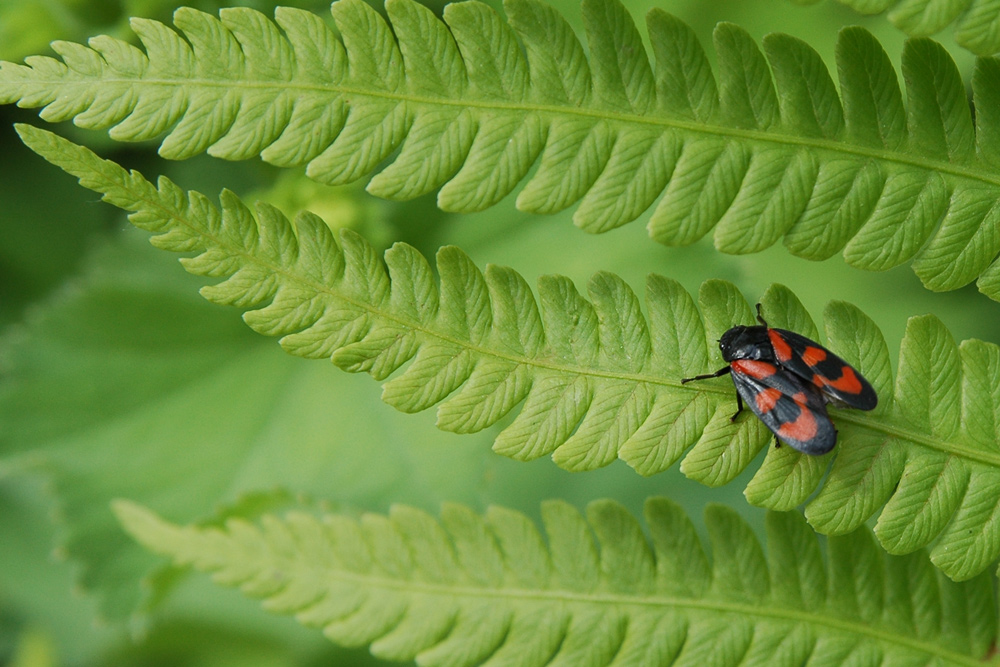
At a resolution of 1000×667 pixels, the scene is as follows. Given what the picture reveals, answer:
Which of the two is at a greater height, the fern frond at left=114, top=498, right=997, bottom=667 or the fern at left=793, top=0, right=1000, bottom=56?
the fern at left=793, top=0, right=1000, bottom=56

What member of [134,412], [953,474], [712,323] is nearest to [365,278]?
[712,323]

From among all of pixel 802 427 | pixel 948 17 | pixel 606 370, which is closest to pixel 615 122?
pixel 606 370

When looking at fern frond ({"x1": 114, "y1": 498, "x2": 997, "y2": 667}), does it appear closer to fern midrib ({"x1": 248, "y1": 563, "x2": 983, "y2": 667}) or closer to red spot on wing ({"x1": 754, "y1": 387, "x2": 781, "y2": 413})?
fern midrib ({"x1": 248, "y1": 563, "x2": 983, "y2": 667})

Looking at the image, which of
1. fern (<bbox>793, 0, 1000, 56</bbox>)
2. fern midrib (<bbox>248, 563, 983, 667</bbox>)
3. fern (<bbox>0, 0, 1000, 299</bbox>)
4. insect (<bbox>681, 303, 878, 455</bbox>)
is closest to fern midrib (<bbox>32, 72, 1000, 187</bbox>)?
fern (<bbox>0, 0, 1000, 299</bbox>)

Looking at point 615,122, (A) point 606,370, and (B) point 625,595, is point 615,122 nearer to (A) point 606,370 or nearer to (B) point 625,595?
(A) point 606,370

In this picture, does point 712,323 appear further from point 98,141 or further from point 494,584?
point 98,141

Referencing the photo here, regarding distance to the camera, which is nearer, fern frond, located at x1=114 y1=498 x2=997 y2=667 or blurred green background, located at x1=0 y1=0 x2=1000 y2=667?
fern frond, located at x1=114 y1=498 x2=997 y2=667

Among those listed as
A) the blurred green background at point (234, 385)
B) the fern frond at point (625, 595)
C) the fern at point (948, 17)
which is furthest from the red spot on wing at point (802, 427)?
the blurred green background at point (234, 385)

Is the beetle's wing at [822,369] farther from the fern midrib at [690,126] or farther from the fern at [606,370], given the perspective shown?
the fern midrib at [690,126]
